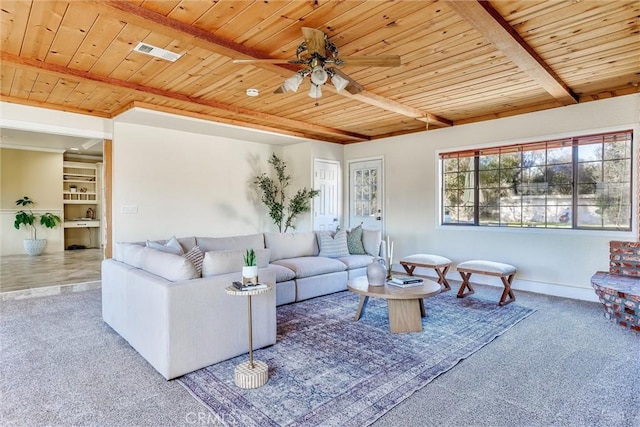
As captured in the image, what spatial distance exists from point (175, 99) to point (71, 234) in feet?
24.0

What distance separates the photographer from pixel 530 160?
4945mm

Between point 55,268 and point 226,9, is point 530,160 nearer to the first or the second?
point 226,9

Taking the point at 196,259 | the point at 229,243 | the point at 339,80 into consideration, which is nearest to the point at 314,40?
the point at 339,80

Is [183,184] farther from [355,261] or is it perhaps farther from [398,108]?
[398,108]

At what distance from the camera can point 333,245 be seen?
5023 mm

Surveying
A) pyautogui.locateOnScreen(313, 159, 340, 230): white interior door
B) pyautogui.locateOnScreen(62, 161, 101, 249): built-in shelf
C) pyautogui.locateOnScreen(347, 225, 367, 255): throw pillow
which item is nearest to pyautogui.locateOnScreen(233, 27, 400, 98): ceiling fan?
pyautogui.locateOnScreen(347, 225, 367, 255): throw pillow

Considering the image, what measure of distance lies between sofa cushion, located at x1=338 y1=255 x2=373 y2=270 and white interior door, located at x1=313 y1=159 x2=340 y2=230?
1.95 metres

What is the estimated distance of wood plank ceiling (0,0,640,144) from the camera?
2.42 m

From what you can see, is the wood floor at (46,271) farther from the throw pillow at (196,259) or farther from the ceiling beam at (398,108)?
the ceiling beam at (398,108)

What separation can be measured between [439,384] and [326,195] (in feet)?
16.4

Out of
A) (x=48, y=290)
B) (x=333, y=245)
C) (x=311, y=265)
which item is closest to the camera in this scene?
(x=311, y=265)

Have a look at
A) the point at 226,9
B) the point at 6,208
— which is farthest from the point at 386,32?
the point at 6,208

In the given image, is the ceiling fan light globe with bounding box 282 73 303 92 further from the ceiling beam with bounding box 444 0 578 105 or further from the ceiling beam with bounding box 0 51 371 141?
the ceiling beam with bounding box 0 51 371 141

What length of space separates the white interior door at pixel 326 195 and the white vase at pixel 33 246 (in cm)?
645
